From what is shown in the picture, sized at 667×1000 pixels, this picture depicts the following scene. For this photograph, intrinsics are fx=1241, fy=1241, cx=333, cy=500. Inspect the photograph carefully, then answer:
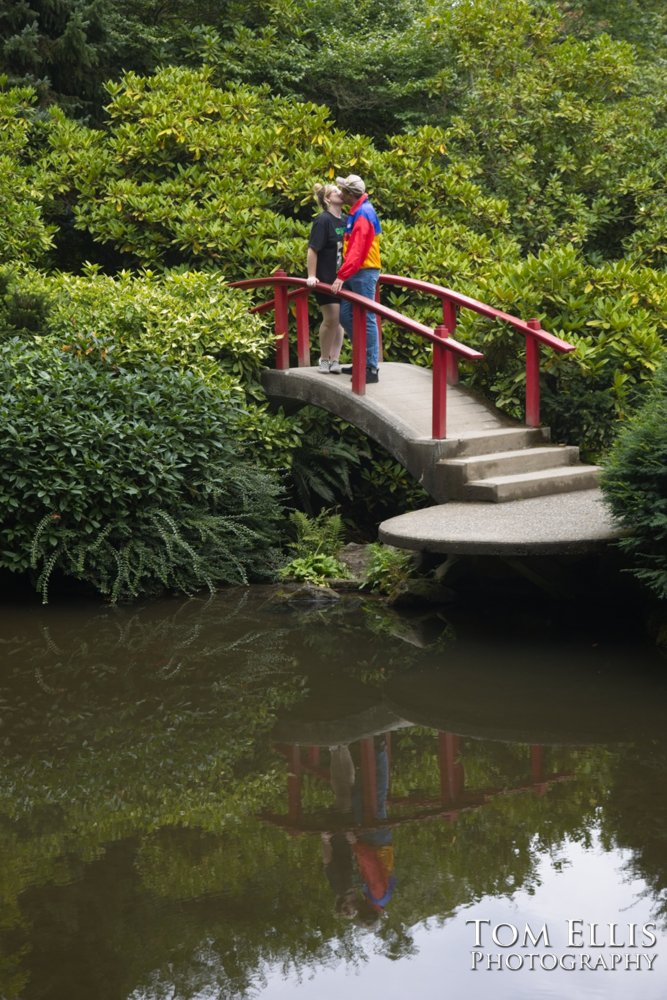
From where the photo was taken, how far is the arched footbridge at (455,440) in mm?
8359

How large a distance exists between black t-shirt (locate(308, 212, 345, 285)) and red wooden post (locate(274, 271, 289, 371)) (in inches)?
25.2

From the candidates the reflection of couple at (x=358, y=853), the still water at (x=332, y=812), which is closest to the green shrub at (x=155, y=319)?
the still water at (x=332, y=812)

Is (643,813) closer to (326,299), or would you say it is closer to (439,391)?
(439,391)

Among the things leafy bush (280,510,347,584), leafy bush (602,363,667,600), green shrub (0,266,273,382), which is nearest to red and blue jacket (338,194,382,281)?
green shrub (0,266,273,382)

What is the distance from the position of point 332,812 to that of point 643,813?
4.47 feet

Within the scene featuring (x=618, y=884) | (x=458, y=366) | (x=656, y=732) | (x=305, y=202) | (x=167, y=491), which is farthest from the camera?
(x=305, y=202)

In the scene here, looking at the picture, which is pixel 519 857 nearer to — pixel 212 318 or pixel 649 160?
pixel 212 318

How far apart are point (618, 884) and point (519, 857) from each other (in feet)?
1.42

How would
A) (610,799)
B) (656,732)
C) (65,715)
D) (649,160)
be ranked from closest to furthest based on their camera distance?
1. (610,799)
2. (656,732)
3. (65,715)
4. (649,160)

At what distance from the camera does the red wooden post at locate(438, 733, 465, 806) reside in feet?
18.7

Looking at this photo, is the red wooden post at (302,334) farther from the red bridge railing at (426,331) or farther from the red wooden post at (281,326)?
the red wooden post at (281,326)

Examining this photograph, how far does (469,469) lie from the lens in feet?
30.9

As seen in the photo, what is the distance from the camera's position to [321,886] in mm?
4789

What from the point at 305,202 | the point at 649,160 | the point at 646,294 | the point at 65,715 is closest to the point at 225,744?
the point at 65,715
